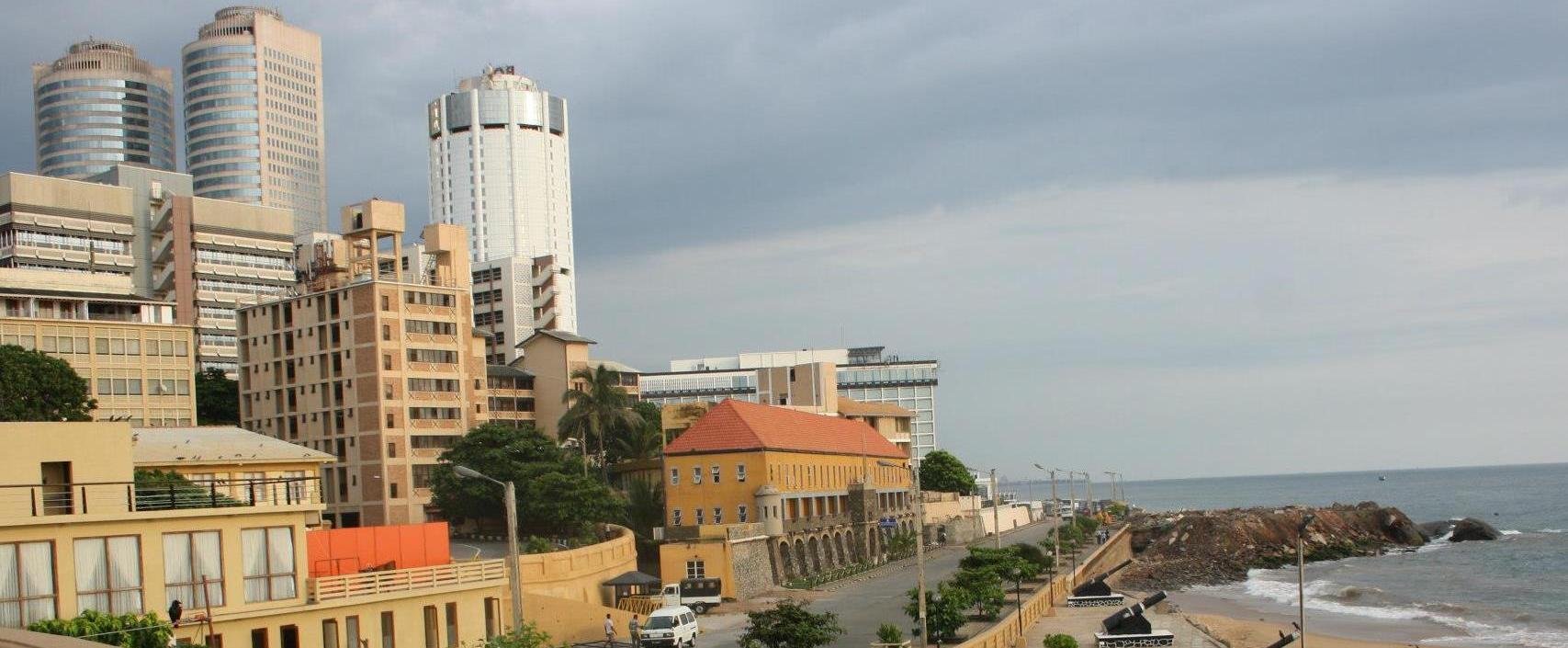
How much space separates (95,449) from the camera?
37.1 m

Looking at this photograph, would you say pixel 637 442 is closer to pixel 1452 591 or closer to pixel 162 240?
pixel 1452 591

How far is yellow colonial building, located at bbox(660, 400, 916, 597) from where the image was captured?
77.9m

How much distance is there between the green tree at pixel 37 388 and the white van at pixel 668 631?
129 ft

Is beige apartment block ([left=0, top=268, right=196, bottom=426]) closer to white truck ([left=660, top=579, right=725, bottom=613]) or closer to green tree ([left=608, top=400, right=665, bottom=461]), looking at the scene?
green tree ([left=608, top=400, right=665, bottom=461])

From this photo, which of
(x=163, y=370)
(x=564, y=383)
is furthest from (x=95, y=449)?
(x=564, y=383)

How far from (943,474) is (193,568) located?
4948 inches

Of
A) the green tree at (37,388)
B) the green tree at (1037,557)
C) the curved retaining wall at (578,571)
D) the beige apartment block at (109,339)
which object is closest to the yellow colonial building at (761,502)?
the curved retaining wall at (578,571)

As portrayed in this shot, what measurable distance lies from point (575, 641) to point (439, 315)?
2239 inches

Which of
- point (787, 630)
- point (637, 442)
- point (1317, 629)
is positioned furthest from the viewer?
point (637, 442)

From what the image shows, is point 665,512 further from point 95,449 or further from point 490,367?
point 95,449

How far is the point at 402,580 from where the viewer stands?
1726 inches

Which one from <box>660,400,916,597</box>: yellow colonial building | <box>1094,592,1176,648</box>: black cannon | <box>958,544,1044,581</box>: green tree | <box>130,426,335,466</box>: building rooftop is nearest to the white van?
<box>1094,592,1176,648</box>: black cannon

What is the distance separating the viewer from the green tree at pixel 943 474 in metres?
158

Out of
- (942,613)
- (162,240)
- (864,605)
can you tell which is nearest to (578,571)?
(864,605)
